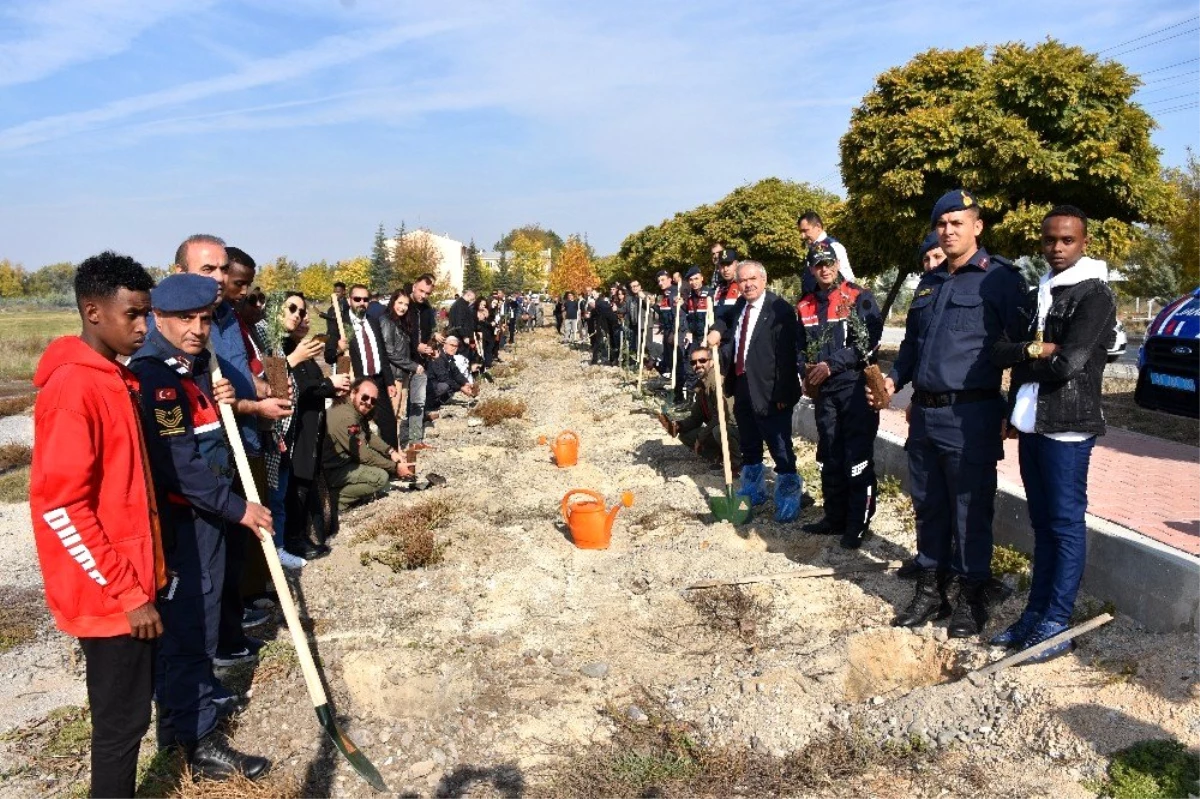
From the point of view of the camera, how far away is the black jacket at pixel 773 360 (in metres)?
6.23

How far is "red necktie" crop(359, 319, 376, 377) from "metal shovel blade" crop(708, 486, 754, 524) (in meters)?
3.76

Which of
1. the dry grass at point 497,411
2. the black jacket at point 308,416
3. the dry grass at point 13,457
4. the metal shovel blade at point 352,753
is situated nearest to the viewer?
the metal shovel blade at point 352,753

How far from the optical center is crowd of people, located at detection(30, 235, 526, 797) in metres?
2.50

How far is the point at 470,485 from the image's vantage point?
26.6ft

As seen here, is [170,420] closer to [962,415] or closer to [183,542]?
[183,542]

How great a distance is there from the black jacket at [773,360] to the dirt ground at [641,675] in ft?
3.09

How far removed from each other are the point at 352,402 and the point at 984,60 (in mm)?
12349

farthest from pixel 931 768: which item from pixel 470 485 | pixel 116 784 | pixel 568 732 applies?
pixel 470 485

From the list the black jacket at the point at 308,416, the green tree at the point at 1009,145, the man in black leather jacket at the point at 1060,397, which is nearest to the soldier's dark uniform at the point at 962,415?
the man in black leather jacket at the point at 1060,397

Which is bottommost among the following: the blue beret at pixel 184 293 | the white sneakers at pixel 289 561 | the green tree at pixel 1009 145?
the white sneakers at pixel 289 561

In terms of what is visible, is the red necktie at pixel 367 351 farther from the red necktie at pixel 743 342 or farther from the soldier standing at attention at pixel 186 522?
the soldier standing at attention at pixel 186 522

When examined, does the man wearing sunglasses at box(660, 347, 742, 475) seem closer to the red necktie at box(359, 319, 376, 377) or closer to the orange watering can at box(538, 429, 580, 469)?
the orange watering can at box(538, 429, 580, 469)

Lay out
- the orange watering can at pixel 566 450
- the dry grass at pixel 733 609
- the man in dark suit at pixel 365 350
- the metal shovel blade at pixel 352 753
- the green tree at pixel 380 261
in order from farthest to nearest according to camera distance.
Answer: the green tree at pixel 380 261 → the orange watering can at pixel 566 450 → the man in dark suit at pixel 365 350 → the dry grass at pixel 733 609 → the metal shovel blade at pixel 352 753

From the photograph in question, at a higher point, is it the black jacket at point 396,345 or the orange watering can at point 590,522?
the black jacket at point 396,345
